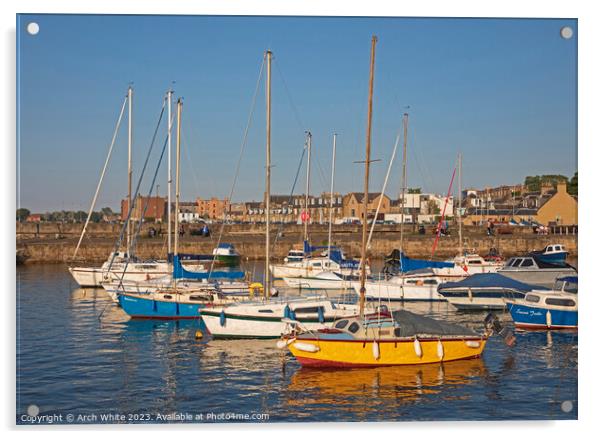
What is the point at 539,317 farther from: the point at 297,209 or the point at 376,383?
the point at 297,209

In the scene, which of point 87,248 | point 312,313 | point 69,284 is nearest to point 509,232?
point 87,248

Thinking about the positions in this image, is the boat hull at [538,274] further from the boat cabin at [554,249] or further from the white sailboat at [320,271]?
the boat cabin at [554,249]

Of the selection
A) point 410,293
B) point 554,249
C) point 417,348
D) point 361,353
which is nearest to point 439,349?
point 417,348

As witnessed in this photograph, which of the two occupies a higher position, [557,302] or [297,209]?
[297,209]

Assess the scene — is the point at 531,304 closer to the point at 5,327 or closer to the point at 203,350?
the point at 203,350

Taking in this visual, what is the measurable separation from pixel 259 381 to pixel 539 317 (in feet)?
31.3

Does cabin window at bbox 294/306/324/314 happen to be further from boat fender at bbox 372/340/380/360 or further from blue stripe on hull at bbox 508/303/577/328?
blue stripe on hull at bbox 508/303/577/328

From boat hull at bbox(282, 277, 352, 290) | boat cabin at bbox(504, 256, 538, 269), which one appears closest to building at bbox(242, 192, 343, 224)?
boat hull at bbox(282, 277, 352, 290)

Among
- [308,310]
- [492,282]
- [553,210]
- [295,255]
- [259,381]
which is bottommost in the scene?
[259,381]

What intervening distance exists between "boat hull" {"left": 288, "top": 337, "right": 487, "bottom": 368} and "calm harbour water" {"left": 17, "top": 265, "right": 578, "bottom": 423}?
21cm

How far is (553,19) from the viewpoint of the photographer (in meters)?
12.6

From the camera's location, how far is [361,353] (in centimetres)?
1647

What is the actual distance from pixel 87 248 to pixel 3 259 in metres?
35.0

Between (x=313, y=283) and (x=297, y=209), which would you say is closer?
(x=313, y=283)
